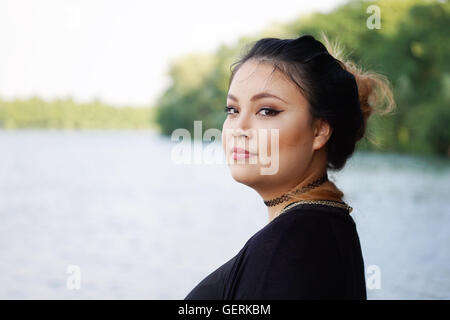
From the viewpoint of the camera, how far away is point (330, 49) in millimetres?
1936

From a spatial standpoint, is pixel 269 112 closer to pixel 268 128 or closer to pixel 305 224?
pixel 268 128

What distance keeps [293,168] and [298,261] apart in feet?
1.07

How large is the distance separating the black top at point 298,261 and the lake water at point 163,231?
2.40 feet

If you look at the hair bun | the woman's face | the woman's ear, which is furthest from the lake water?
the woman's face

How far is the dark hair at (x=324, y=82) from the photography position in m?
1.59

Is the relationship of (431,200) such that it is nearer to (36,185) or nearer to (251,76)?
(36,185)

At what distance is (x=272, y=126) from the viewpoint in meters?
1.56

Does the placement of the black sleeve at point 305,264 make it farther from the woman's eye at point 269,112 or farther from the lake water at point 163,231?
the lake water at point 163,231

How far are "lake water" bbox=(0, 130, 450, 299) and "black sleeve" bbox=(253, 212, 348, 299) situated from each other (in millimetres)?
784

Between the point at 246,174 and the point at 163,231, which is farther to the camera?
the point at 163,231

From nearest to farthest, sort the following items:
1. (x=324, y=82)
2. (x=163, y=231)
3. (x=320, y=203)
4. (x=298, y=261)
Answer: (x=298, y=261)
(x=320, y=203)
(x=324, y=82)
(x=163, y=231)

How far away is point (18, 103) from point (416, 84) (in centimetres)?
3837

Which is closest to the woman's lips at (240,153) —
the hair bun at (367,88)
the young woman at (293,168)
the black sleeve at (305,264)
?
the young woman at (293,168)

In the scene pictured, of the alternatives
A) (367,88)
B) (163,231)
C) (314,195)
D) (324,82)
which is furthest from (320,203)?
(163,231)
